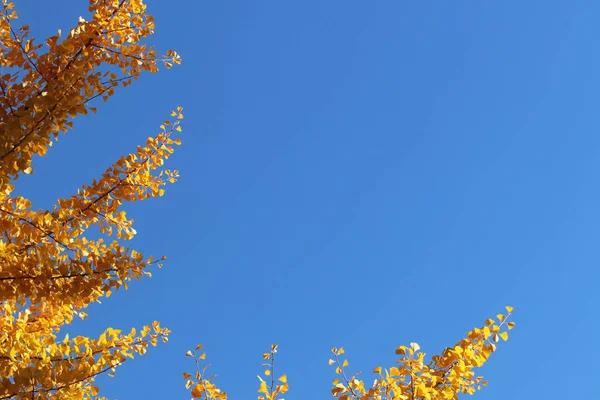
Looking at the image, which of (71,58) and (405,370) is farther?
(71,58)

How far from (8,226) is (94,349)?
1.22 metres

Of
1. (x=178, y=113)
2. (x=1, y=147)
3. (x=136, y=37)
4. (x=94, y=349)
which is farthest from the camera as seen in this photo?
(x=178, y=113)

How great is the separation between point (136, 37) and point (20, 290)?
6.71ft

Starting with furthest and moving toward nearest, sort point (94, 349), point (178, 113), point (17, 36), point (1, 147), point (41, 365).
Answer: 1. point (178, 113)
2. point (17, 36)
3. point (1, 147)
4. point (94, 349)
5. point (41, 365)

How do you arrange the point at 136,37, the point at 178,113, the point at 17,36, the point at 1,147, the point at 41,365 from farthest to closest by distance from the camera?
the point at 178,113 → the point at 136,37 → the point at 17,36 → the point at 1,147 → the point at 41,365

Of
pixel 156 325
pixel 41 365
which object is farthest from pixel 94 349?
pixel 156 325

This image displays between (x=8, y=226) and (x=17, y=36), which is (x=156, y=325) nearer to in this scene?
(x=8, y=226)

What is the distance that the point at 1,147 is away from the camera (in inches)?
124

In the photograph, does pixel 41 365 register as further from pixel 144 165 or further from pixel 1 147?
pixel 144 165

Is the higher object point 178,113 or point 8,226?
point 178,113

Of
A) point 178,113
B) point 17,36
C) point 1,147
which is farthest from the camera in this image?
point 178,113

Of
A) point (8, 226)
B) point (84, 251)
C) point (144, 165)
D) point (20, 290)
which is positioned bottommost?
point (20, 290)

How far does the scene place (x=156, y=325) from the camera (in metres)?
3.61

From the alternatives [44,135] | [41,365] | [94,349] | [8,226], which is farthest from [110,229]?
[41,365]
